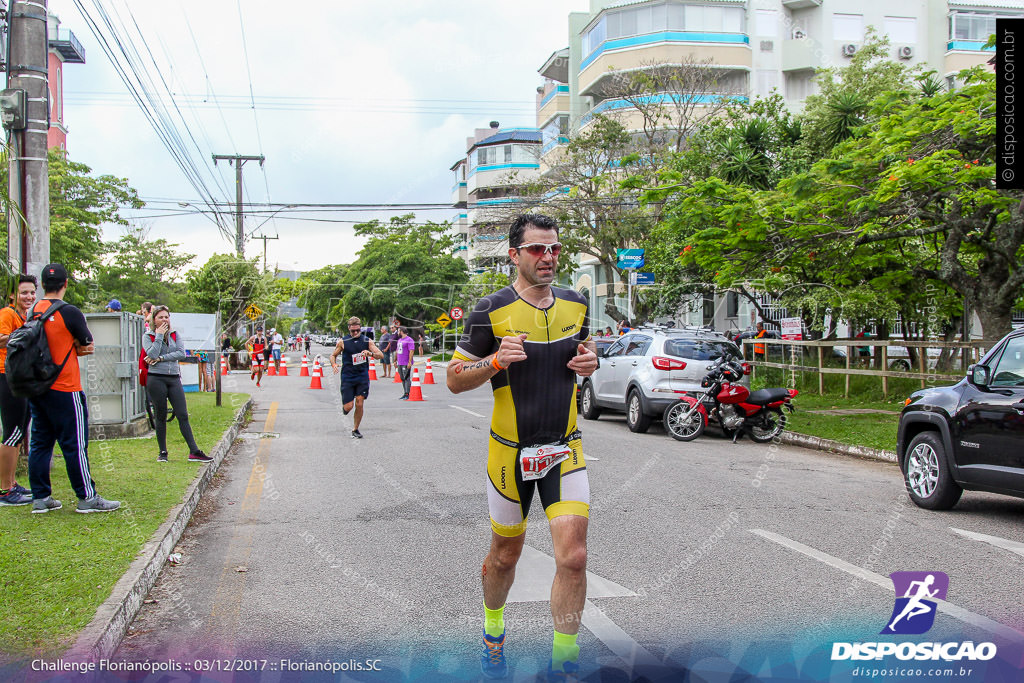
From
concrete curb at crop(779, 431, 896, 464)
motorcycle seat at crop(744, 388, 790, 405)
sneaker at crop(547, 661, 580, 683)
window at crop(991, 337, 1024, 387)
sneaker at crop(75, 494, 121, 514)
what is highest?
window at crop(991, 337, 1024, 387)

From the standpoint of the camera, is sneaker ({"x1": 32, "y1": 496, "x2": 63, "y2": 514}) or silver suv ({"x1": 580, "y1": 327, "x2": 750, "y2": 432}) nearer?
sneaker ({"x1": 32, "y1": 496, "x2": 63, "y2": 514})

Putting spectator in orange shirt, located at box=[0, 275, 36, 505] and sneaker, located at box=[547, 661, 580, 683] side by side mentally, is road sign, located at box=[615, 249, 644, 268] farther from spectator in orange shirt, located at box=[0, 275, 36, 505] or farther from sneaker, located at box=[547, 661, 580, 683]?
sneaker, located at box=[547, 661, 580, 683]

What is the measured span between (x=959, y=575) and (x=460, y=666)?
356 centimetres

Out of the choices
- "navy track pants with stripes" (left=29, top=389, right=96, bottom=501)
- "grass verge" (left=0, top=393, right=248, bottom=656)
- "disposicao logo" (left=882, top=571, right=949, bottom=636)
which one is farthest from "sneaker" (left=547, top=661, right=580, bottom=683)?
"navy track pants with stripes" (left=29, top=389, right=96, bottom=501)

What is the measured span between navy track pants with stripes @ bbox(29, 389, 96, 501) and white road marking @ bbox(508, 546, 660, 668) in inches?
145

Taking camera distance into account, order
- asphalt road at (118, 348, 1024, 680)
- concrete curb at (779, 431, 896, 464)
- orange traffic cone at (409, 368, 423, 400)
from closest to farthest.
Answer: asphalt road at (118, 348, 1024, 680), concrete curb at (779, 431, 896, 464), orange traffic cone at (409, 368, 423, 400)

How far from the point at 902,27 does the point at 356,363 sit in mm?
39339

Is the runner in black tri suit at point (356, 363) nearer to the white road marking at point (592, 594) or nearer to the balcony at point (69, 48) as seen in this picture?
the white road marking at point (592, 594)

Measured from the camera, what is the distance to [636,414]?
14523 millimetres

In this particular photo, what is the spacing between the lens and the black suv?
7078mm

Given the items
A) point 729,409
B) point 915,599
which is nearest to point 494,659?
point 915,599

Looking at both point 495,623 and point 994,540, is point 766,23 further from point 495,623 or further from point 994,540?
point 495,623

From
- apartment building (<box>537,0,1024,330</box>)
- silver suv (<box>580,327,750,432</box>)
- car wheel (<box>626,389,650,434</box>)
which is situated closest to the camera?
silver suv (<box>580,327,750,432</box>)

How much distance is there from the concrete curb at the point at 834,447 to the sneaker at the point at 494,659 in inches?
362
